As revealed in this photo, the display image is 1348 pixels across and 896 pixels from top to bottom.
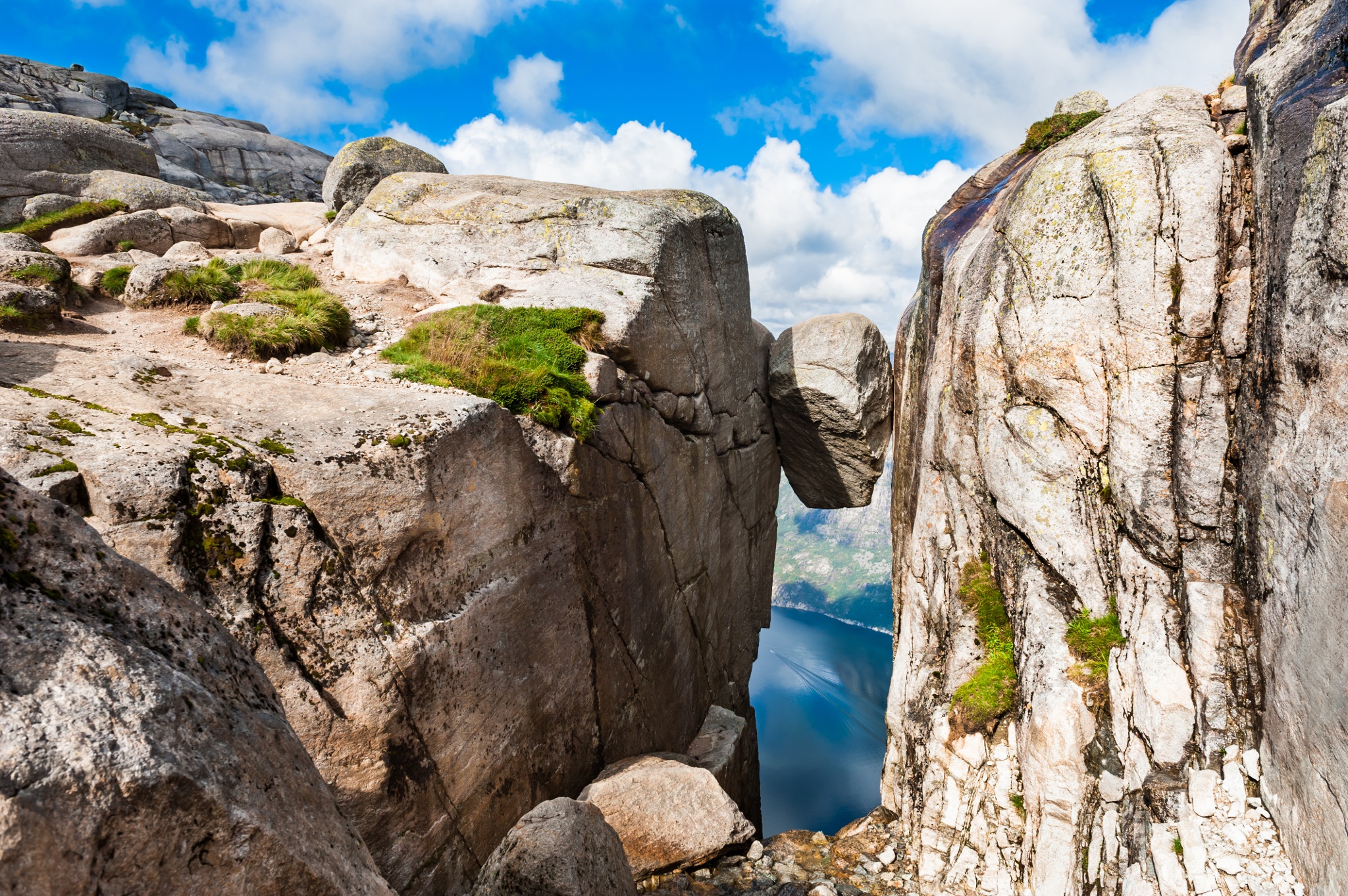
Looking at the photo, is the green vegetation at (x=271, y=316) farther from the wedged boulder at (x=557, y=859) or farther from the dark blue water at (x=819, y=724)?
the dark blue water at (x=819, y=724)

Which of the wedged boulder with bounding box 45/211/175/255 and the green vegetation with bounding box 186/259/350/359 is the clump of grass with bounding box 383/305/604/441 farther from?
the wedged boulder with bounding box 45/211/175/255

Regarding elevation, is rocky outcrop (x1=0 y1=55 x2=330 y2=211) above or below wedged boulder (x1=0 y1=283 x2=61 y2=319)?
above

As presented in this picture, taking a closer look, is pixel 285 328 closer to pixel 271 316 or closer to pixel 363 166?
pixel 271 316

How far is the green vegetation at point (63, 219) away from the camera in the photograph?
Result: 18.2 metres

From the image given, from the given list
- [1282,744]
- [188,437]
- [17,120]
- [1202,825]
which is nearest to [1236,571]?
[1282,744]

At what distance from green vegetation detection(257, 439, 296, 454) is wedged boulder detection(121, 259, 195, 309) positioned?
7.75 metres

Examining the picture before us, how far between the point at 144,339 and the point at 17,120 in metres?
17.0

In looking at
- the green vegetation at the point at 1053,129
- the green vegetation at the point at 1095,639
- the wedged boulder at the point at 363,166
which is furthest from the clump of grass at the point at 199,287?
the green vegetation at the point at 1053,129

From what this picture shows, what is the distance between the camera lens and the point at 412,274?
53.0 feet

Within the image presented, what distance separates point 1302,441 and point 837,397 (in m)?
14.1

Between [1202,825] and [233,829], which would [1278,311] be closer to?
[1202,825]

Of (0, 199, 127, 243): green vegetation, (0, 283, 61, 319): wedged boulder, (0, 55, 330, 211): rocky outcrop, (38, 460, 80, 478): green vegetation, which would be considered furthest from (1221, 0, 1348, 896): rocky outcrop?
(0, 55, 330, 211): rocky outcrop

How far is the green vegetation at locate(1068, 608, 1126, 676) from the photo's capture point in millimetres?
10242

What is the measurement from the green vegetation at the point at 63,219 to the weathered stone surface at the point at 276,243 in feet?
14.2
